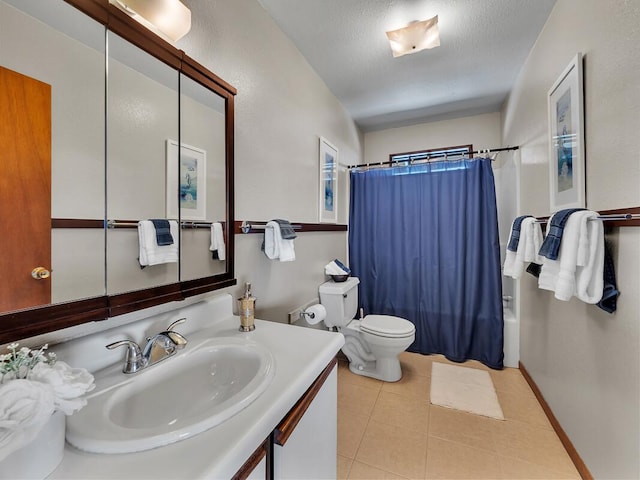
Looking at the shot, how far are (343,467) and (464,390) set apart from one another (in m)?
1.15

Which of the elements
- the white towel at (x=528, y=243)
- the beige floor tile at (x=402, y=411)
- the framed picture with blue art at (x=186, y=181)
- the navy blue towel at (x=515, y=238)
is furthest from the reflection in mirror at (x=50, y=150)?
the navy blue towel at (x=515, y=238)

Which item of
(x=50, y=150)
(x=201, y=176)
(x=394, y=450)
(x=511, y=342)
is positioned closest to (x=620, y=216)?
(x=394, y=450)

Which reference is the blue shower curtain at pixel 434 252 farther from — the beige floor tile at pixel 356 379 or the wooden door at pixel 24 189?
the wooden door at pixel 24 189

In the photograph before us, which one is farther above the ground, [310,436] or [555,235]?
[555,235]

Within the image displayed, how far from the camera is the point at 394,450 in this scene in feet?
4.98

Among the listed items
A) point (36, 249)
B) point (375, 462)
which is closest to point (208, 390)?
point (36, 249)

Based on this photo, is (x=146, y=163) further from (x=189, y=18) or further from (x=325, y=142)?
(x=325, y=142)

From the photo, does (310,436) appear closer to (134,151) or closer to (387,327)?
(134,151)

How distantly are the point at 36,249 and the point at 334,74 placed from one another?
2.27 meters

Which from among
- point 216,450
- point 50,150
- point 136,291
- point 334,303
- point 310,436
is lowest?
point 310,436

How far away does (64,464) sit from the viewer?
506 mm

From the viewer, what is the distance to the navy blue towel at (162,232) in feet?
3.27

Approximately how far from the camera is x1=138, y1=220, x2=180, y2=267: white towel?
3.11 ft

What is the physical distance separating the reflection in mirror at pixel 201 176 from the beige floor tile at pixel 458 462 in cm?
148
